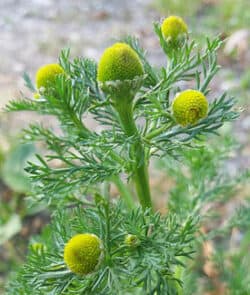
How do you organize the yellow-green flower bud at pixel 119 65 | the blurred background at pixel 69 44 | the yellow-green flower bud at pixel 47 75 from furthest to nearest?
1. the blurred background at pixel 69 44
2. the yellow-green flower bud at pixel 47 75
3. the yellow-green flower bud at pixel 119 65

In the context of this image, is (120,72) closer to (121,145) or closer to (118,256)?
(121,145)

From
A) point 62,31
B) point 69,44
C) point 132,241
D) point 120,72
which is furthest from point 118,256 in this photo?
point 62,31

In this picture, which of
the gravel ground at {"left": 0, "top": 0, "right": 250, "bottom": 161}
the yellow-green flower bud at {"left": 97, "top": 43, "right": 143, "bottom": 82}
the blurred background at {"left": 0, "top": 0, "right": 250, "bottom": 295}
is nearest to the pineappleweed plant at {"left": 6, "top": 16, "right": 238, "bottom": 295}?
the yellow-green flower bud at {"left": 97, "top": 43, "right": 143, "bottom": 82}

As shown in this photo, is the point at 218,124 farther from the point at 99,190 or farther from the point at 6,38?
the point at 6,38

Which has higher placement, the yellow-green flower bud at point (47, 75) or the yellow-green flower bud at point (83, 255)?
the yellow-green flower bud at point (47, 75)

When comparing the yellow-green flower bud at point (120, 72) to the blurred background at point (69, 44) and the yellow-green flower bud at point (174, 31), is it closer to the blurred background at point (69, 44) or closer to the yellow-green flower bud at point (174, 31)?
the yellow-green flower bud at point (174, 31)

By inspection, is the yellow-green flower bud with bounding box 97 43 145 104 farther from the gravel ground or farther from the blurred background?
the gravel ground

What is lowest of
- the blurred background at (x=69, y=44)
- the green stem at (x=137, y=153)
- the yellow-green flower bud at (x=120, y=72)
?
the green stem at (x=137, y=153)

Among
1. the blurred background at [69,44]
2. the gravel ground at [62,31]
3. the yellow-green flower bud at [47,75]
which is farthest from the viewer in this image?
the gravel ground at [62,31]

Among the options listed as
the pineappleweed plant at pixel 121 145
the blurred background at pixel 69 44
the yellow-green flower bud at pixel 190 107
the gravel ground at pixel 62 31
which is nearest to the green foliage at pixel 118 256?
the pineappleweed plant at pixel 121 145
